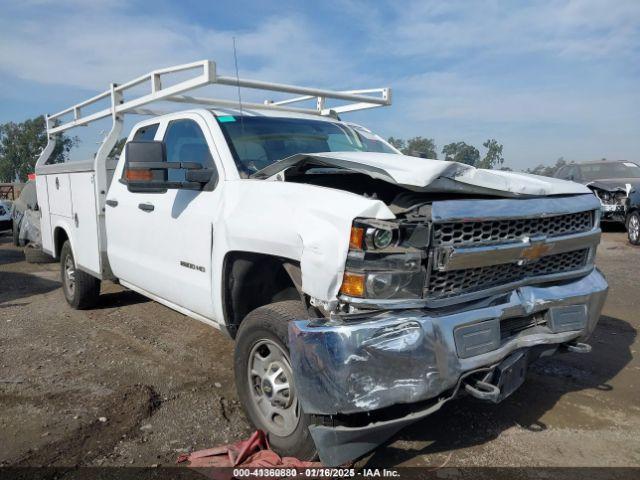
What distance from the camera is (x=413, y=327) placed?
2.35 meters

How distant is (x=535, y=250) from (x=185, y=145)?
2.65 metres

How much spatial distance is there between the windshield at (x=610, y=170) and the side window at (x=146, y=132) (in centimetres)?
1224

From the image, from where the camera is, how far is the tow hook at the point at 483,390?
2.48 metres

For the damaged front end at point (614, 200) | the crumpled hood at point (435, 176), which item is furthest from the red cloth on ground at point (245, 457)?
the damaged front end at point (614, 200)

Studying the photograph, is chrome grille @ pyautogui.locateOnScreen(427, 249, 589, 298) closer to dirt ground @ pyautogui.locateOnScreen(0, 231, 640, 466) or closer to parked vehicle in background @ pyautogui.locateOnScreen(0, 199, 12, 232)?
dirt ground @ pyautogui.locateOnScreen(0, 231, 640, 466)

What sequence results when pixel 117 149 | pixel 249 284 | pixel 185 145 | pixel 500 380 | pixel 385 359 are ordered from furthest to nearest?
1. pixel 117 149
2. pixel 185 145
3. pixel 249 284
4. pixel 500 380
5. pixel 385 359

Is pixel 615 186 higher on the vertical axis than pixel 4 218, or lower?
higher

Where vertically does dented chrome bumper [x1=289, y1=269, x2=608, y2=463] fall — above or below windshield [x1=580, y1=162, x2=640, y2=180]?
below

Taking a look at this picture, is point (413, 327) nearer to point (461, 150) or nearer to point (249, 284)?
point (249, 284)

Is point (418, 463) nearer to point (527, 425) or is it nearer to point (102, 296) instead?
point (527, 425)

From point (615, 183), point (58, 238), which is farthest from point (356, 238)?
point (615, 183)

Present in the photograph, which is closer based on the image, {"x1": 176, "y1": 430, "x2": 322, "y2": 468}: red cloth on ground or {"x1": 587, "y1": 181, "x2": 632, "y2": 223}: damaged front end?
{"x1": 176, "y1": 430, "x2": 322, "y2": 468}: red cloth on ground

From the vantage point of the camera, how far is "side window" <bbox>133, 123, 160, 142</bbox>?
4.57 metres

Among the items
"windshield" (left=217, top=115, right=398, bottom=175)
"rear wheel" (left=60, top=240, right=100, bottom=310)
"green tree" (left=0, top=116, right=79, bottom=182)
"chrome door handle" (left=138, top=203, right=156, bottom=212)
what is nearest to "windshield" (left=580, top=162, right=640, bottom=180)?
"windshield" (left=217, top=115, right=398, bottom=175)
